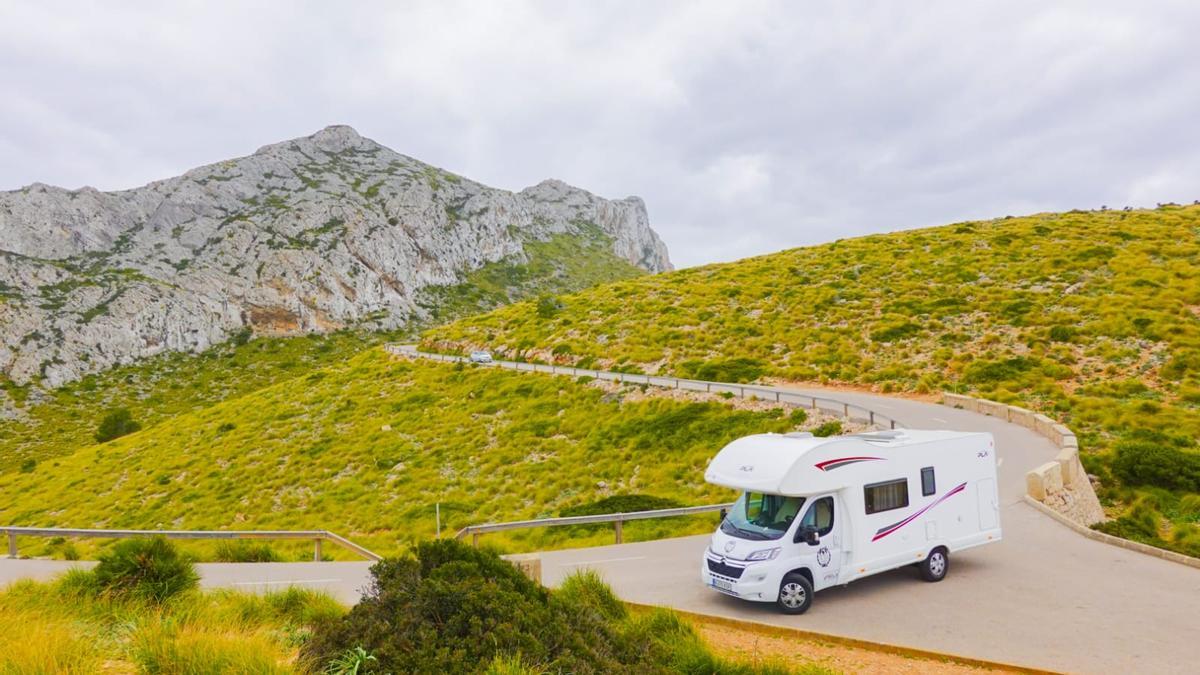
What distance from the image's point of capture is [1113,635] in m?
9.76

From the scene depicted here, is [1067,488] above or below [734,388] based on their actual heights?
below

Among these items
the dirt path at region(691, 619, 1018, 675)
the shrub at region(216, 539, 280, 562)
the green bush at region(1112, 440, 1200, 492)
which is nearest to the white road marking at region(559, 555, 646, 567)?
the dirt path at region(691, 619, 1018, 675)

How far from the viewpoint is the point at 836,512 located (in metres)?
11.7

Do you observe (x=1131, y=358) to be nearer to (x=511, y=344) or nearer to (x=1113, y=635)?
(x=1113, y=635)

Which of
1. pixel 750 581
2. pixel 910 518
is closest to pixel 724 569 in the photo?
pixel 750 581

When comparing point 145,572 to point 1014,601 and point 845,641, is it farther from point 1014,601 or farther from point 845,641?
point 1014,601

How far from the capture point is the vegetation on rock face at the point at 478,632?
6.39m

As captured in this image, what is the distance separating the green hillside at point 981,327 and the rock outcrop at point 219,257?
182ft

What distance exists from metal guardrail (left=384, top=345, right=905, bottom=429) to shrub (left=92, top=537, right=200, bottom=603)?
21.6 metres

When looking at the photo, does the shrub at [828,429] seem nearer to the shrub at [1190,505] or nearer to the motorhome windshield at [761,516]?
the shrub at [1190,505]

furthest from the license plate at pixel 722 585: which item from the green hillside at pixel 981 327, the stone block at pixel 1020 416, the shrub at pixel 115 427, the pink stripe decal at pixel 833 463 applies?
the shrub at pixel 115 427

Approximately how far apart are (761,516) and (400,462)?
26724mm

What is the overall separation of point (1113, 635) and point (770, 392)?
21.9m

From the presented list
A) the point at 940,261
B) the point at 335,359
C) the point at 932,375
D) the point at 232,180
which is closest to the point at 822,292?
the point at 940,261
